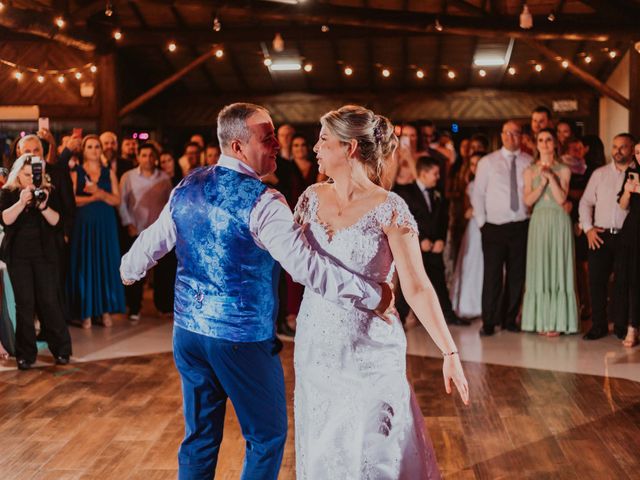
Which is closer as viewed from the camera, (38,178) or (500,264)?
(38,178)

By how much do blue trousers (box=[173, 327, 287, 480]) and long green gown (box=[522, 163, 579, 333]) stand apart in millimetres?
4686

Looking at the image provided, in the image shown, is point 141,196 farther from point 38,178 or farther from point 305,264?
point 305,264

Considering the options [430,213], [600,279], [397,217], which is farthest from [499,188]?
[397,217]

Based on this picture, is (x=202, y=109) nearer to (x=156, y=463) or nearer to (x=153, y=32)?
(x=153, y=32)

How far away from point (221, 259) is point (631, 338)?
15.9 ft

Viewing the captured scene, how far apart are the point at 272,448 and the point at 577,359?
395cm

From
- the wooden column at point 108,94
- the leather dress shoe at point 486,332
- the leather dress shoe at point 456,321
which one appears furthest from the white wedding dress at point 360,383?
the wooden column at point 108,94

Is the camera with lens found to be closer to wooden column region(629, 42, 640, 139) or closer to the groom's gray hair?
the groom's gray hair

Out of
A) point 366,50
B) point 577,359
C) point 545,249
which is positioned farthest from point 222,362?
point 366,50

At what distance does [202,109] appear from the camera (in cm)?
1797

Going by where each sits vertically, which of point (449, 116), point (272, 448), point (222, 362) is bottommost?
point (272, 448)

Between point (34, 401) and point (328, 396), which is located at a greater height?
point (328, 396)

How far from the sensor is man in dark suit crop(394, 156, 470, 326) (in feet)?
24.6

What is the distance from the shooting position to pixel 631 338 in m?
7.01
